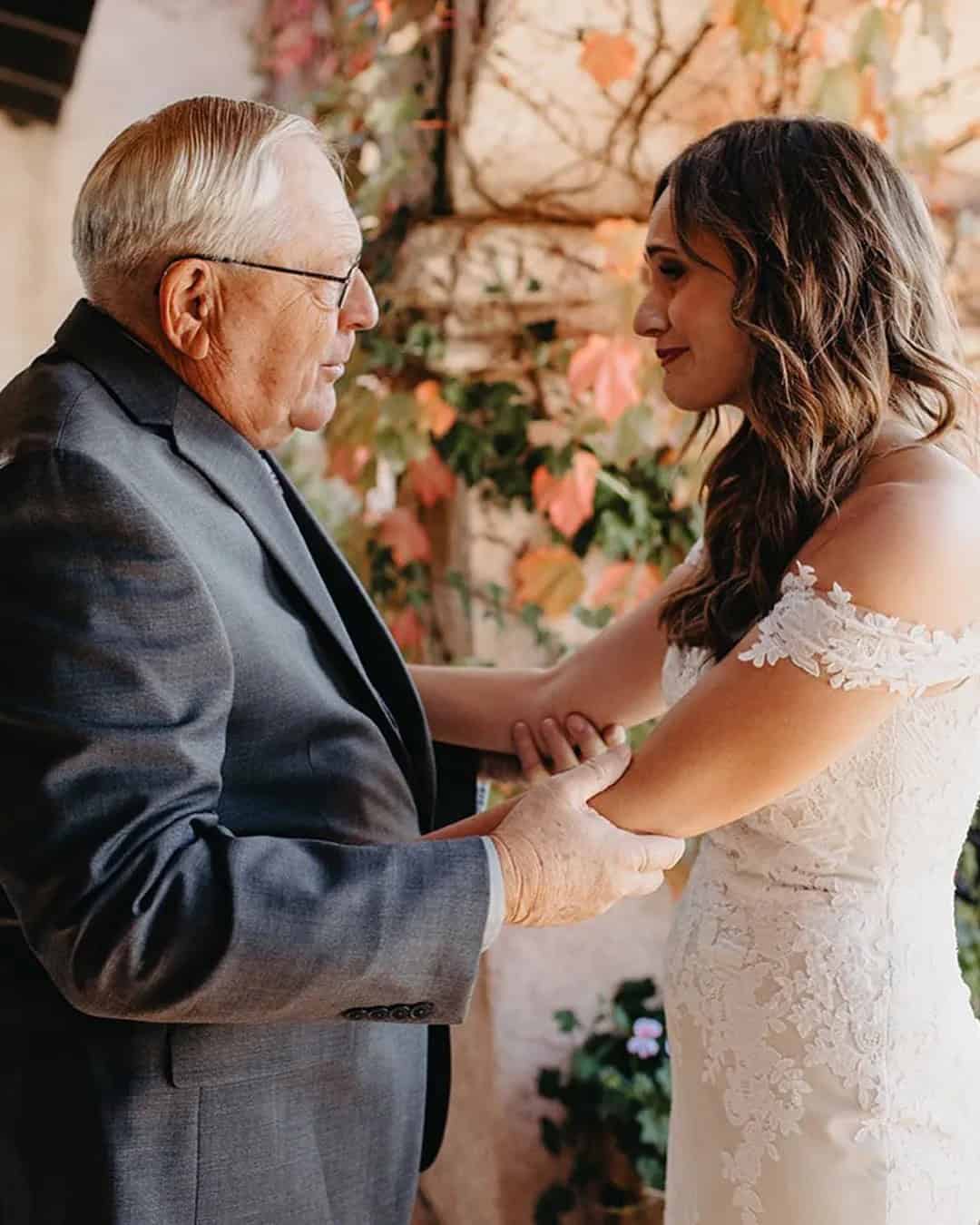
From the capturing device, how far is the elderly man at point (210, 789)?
108 centimetres

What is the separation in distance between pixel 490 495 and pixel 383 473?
33 cm

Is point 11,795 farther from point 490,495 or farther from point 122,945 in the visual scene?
point 490,495

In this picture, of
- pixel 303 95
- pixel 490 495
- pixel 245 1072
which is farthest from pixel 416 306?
pixel 245 1072

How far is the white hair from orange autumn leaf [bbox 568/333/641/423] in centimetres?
123

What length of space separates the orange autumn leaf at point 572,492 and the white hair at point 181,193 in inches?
50.4

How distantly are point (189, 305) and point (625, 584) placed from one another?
1429 mm

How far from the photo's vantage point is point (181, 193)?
1.25 meters

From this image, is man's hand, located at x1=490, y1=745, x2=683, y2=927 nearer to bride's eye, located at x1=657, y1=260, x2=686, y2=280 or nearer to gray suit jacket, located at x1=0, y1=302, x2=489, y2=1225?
gray suit jacket, located at x1=0, y1=302, x2=489, y2=1225

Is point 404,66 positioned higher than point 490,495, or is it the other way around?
point 404,66

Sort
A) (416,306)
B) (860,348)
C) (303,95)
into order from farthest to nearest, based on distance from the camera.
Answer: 1. (303,95)
2. (416,306)
3. (860,348)

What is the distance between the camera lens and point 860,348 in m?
1.44

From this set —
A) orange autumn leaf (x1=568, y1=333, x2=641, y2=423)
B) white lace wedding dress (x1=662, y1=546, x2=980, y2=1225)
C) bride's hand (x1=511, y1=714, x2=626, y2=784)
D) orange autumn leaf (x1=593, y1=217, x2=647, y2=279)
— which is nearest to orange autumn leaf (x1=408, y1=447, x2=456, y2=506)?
orange autumn leaf (x1=568, y1=333, x2=641, y2=423)

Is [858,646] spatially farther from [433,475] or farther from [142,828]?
[433,475]

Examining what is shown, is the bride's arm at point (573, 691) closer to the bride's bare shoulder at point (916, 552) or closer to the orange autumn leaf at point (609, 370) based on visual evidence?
the bride's bare shoulder at point (916, 552)
